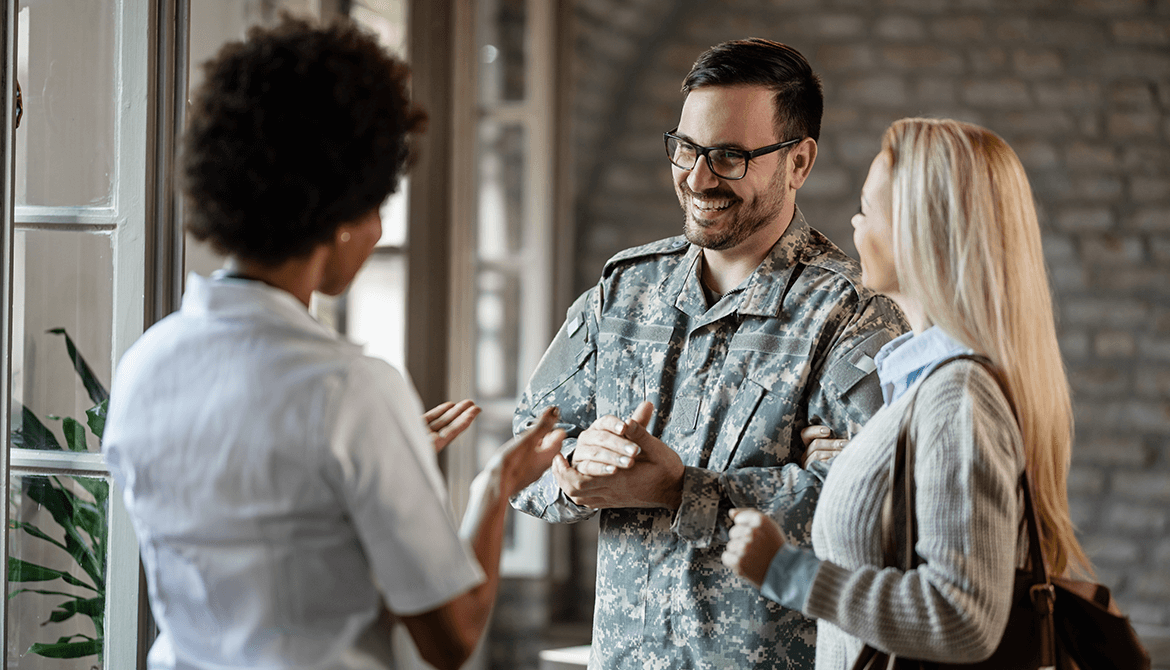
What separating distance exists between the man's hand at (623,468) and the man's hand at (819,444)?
0.21 m

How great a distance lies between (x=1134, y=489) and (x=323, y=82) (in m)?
3.71

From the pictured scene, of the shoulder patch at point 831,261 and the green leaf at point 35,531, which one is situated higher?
the shoulder patch at point 831,261

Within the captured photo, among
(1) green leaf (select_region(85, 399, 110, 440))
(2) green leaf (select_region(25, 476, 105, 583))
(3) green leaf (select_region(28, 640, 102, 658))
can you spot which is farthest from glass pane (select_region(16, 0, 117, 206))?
(3) green leaf (select_region(28, 640, 102, 658))

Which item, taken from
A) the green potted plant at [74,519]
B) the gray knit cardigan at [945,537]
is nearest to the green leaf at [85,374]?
the green potted plant at [74,519]

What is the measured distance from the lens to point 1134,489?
3635 mm

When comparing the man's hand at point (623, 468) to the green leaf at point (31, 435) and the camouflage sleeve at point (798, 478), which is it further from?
the green leaf at point (31, 435)

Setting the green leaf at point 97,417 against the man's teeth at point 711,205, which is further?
the green leaf at point 97,417

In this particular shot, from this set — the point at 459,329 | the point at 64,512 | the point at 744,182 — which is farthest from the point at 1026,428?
the point at 459,329

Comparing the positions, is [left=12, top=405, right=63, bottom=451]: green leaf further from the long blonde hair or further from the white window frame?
the long blonde hair

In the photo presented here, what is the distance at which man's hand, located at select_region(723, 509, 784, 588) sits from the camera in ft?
3.72

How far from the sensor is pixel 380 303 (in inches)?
139

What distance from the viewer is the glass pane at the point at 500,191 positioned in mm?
3668

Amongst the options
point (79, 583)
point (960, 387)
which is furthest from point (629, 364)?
point (79, 583)

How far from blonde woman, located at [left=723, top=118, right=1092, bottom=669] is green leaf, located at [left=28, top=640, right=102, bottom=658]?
1305 mm
